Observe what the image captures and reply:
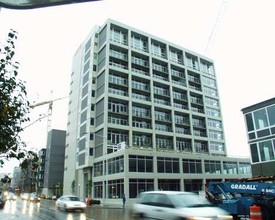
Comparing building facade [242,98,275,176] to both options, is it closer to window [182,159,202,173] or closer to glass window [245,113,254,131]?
glass window [245,113,254,131]

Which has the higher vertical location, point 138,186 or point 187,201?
point 138,186

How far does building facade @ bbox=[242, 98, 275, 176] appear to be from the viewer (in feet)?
84.9

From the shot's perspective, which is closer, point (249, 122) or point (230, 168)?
point (249, 122)

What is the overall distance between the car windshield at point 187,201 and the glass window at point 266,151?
15.9 m

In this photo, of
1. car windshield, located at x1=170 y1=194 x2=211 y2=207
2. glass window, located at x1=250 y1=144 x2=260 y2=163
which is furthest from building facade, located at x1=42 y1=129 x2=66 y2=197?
car windshield, located at x1=170 y1=194 x2=211 y2=207

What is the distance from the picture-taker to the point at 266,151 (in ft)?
86.8

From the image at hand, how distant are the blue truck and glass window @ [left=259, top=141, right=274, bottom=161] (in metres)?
7.24

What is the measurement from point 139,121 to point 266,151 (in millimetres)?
33116

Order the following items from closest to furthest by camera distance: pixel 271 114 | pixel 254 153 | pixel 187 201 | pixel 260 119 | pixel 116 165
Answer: pixel 187 201 < pixel 271 114 < pixel 260 119 < pixel 254 153 < pixel 116 165

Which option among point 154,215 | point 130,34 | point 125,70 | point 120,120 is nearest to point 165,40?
point 130,34

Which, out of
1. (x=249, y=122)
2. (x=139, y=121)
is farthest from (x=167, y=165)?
(x=249, y=122)

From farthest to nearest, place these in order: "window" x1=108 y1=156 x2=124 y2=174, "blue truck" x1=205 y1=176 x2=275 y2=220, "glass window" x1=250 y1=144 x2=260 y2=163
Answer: "window" x1=108 y1=156 x2=124 y2=174 < "glass window" x1=250 y1=144 x2=260 y2=163 < "blue truck" x1=205 y1=176 x2=275 y2=220

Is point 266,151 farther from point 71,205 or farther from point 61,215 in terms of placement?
point 71,205

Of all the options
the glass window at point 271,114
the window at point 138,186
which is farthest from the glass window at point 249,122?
the window at point 138,186
